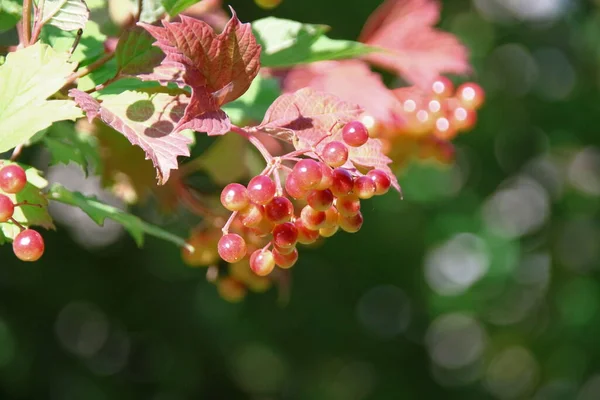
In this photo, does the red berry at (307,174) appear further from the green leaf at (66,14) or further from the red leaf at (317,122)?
the green leaf at (66,14)

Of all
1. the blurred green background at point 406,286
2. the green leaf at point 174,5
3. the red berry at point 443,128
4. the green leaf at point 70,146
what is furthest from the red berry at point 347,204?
the blurred green background at point 406,286

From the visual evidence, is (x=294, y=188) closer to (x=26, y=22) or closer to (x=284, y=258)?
(x=284, y=258)

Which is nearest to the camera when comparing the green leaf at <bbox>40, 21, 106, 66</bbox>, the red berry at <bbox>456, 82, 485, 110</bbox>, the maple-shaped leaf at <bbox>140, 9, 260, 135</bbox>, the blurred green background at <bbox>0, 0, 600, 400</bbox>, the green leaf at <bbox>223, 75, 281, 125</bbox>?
the maple-shaped leaf at <bbox>140, 9, 260, 135</bbox>

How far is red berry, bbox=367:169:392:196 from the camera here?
1.93ft

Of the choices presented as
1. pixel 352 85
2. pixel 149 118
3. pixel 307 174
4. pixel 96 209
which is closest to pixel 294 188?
pixel 307 174

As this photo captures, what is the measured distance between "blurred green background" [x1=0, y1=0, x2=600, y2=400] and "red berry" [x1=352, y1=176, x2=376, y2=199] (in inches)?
80.1

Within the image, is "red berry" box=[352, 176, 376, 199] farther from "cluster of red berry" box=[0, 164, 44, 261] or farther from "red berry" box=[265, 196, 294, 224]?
"cluster of red berry" box=[0, 164, 44, 261]

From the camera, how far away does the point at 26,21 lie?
595 millimetres

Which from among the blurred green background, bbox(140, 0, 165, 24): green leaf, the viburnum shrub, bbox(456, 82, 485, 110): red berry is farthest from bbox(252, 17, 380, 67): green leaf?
the blurred green background

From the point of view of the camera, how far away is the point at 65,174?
10.8 ft

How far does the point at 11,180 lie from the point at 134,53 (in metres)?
0.15

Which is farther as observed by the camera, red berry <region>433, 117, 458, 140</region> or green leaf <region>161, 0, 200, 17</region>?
red berry <region>433, 117, 458, 140</region>

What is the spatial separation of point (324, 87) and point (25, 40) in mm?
440

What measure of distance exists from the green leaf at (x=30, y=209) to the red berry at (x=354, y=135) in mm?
248
